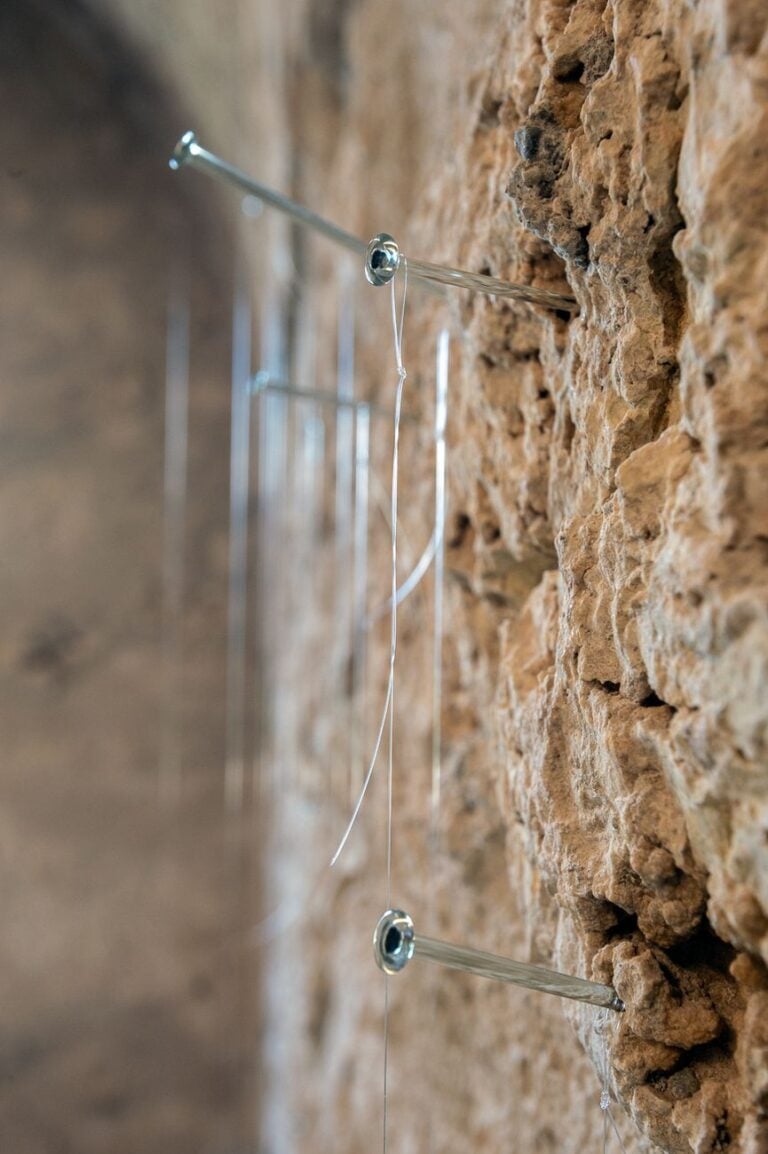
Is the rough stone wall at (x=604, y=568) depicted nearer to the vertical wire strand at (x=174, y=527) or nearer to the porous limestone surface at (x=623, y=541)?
the porous limestone surface at (x=623, y=541)

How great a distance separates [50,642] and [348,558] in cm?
86

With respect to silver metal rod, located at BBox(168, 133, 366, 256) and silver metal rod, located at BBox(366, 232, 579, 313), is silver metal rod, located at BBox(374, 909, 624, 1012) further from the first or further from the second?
silver metal rod, located at BBox(168, 133, 366, 256)

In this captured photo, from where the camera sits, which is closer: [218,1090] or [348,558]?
[348,558]

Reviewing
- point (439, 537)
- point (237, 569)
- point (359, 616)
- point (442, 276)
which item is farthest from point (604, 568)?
point (237, 569)

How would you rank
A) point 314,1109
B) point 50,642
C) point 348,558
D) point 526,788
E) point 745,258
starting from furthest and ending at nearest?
point 50,642, point 314,1109, point 348,558, point 526,788, point 745,258

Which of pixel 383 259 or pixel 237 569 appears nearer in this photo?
pixel 383 259

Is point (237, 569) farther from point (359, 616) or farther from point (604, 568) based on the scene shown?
point (604, 568)

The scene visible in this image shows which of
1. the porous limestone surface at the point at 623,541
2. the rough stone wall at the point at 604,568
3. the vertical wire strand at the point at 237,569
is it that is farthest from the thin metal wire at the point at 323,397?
the vertical wire strand at the point at 237,569

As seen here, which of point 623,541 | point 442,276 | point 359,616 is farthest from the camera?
point 359,616

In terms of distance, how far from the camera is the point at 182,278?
225 centimetres

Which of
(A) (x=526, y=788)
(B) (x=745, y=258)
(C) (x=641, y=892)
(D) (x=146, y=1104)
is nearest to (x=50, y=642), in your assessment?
(D) (x=146, y=1104)

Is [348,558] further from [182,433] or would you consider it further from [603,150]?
[603,150]

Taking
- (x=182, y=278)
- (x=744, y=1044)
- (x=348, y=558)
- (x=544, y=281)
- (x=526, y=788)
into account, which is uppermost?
(x=182, y=278)

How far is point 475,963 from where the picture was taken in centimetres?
66
